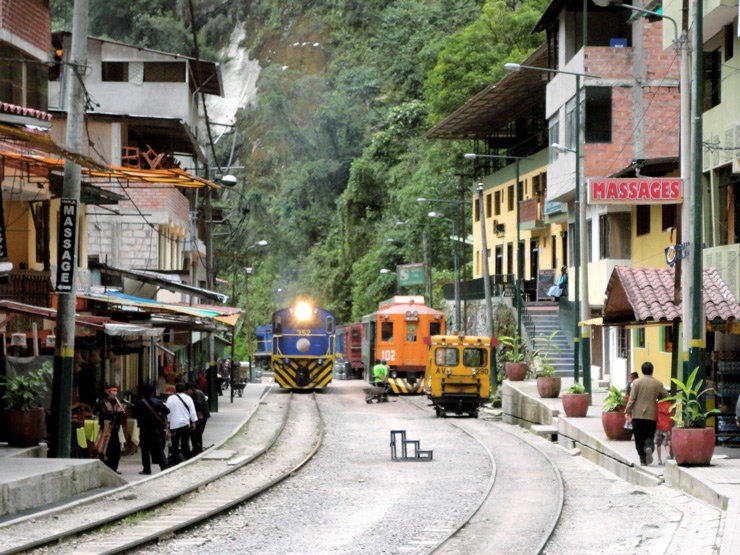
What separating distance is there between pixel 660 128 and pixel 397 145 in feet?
165

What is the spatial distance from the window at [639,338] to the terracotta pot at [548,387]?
4.15 m

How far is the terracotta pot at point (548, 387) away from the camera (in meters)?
31.3

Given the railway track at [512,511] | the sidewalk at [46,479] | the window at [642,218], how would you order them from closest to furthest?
the railway track at [512,511] < the sidewalk at [46,479] < the window at [642,218]

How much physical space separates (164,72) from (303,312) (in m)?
11.7

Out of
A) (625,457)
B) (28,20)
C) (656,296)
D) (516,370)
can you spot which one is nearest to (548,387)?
(516,370)

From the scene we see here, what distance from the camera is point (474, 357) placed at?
33.4 metres

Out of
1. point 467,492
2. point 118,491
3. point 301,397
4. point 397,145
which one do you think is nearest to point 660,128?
point 301,397

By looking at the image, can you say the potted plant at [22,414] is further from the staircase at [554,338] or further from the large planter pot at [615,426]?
the staircase at [554,338]

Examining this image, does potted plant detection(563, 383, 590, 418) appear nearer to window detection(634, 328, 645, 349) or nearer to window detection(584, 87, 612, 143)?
window detection(634, 328, 645, 349)

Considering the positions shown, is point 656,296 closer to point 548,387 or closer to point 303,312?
point 548,387

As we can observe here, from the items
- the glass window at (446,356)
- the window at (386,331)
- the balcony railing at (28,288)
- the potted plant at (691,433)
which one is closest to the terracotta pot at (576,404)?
the glass window at (446,356)

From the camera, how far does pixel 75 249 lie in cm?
1745

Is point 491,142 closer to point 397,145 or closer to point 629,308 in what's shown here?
point 397,145

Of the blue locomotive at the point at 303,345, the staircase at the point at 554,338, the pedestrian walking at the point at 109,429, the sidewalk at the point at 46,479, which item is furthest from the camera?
the blue locomotive at the point at 303,345
